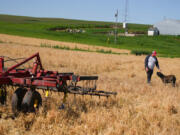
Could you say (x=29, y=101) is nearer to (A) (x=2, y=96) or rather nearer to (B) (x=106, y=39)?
(A) (x=2, y=96)

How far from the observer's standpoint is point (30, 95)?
17.5 feet

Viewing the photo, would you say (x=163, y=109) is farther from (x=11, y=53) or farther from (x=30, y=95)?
(x=11, y=53)

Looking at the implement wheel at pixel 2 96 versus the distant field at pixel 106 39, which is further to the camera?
the distant field at pixel 106 39

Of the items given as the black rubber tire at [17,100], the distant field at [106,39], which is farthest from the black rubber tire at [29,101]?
the distant field at [106,39]

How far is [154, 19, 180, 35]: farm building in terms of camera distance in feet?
338

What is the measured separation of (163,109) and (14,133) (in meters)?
4.15

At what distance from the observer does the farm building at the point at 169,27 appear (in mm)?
102875

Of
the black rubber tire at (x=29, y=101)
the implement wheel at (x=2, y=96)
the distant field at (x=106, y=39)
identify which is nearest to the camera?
the black rubber tire at (x=29, y=101)

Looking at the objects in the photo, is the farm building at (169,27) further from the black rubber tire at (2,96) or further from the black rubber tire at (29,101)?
the black rubber tire at (29,101)

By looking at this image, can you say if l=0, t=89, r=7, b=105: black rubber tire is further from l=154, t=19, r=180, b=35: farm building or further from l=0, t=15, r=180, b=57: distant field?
l=154, t=19, r=180, b=35: farm building

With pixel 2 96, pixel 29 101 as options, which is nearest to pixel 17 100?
pixel 29 101

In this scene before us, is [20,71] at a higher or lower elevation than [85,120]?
higher

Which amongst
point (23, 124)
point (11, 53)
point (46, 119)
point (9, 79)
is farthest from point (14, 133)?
point (11, 53)

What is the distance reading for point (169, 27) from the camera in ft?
345
